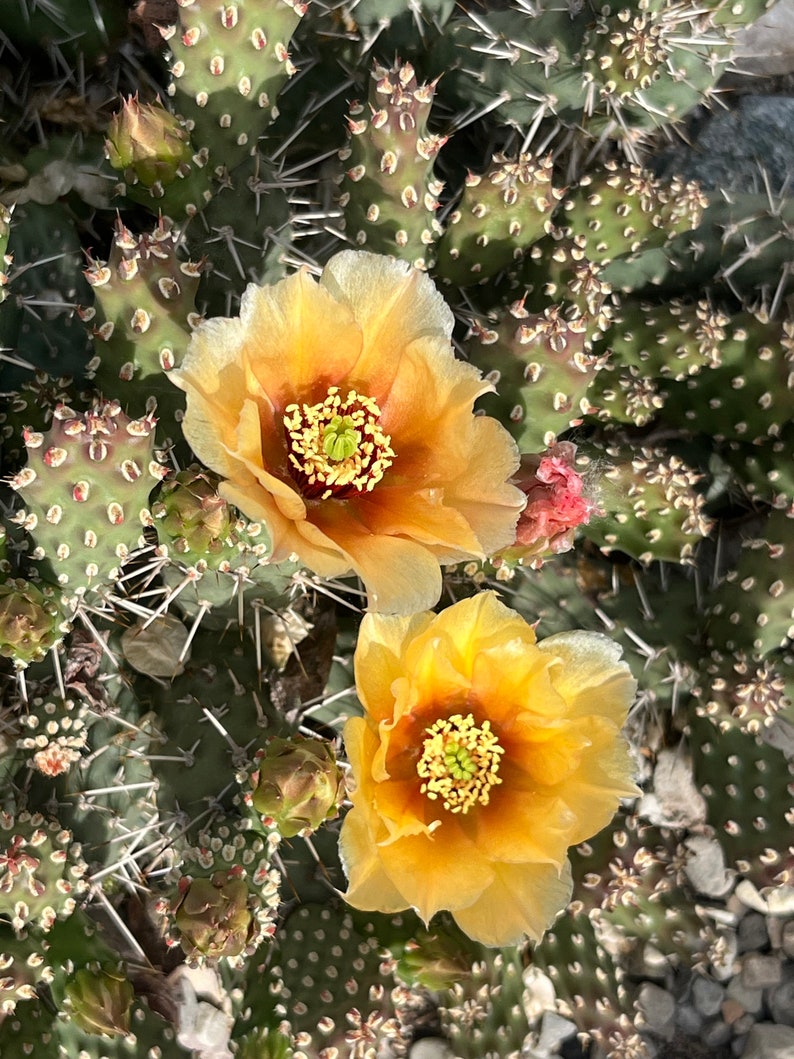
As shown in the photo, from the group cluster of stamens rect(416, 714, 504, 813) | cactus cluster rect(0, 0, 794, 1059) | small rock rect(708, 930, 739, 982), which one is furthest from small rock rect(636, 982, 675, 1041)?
cluster of stamens rect(416, 714, 504, 813)

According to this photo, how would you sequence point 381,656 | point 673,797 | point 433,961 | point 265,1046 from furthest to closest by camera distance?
point 673,797
point 433,961
point 265,1046
point 381,656

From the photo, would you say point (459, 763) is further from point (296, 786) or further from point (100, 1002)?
point (100, 1002)

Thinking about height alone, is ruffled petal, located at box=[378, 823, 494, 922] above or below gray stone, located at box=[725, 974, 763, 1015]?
above

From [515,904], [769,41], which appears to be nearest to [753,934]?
[515,904]

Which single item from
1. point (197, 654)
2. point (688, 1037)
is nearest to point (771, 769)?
point (688, 1037)

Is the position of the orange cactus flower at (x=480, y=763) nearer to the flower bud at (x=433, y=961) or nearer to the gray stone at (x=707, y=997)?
the flower bud at (x=433, y=961)

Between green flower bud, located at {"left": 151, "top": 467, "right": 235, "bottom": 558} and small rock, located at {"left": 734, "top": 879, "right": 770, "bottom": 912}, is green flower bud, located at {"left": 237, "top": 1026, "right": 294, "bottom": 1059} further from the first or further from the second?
small rock, located at {"left": 734, "top": 879, "right": 770, "bottom": 912}

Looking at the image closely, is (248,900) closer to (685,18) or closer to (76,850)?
(76,850)

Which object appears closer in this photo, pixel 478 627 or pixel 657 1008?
pixel 478 627
